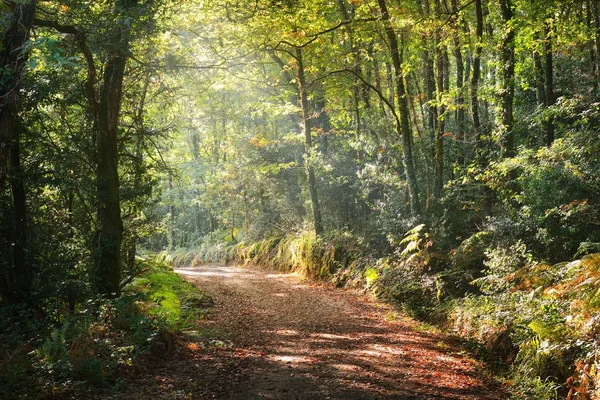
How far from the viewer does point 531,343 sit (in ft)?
21.5

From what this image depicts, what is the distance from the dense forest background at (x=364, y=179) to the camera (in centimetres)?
714

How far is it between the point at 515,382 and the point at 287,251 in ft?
46.3

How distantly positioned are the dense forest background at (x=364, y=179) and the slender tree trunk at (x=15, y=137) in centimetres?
3

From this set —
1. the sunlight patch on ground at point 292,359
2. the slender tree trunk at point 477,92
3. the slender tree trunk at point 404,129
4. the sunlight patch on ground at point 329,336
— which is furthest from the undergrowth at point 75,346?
the slender tree trunk at point 477,92

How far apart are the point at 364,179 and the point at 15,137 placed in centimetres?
1151

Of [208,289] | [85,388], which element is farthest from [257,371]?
[208,289]

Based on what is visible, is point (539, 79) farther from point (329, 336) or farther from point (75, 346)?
point (75, 346)

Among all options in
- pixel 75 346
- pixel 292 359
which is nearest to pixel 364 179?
pixel 292 359

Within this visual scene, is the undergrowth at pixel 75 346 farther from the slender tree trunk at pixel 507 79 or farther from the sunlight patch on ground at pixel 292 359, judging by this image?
the slender tree trunk at pixel 507 79

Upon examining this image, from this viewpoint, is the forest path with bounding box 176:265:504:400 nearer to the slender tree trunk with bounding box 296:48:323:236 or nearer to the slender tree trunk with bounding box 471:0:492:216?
the slender tree trunk with bounding box 471:0:492:216

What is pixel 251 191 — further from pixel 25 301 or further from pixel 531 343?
pixel 531 343

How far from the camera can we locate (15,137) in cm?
820

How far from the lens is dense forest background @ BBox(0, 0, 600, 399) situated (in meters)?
7.14

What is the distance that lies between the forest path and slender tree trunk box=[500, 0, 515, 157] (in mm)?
4884
